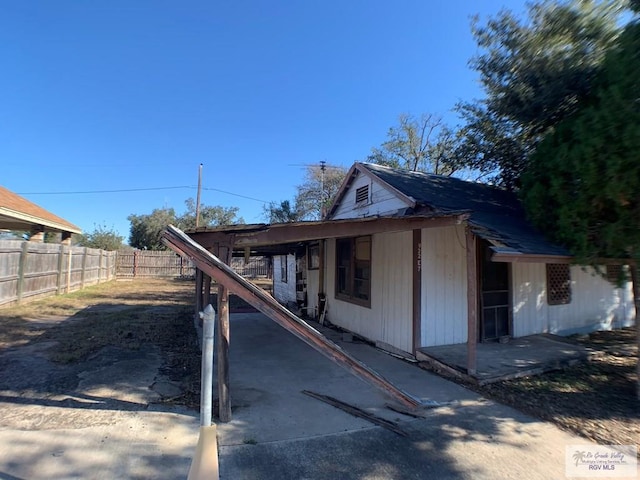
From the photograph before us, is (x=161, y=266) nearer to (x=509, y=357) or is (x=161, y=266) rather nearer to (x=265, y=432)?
(x=509, y=357)

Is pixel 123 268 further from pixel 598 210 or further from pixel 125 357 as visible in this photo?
pixel 598 210

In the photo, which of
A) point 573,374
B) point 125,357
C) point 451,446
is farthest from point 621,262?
point 125,357

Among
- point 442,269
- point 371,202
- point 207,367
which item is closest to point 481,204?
point 442,269

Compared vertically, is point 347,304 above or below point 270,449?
above

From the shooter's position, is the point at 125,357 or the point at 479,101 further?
the point at 479,101

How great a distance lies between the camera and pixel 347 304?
9141 millimetres

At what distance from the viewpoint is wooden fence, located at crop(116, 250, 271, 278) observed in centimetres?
2622

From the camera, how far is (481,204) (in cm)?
812

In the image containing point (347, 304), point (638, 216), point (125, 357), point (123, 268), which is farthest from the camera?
point (123, 268)

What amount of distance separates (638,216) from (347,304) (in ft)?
19.2

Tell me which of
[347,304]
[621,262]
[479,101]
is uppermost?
[479,101]

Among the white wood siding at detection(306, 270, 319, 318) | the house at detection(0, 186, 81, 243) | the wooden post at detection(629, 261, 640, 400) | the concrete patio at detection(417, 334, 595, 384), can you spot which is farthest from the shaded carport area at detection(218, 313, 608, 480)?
the house at detection(0, 186, 81, 243)

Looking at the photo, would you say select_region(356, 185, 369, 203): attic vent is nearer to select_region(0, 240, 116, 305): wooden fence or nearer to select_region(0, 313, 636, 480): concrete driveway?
select_region(0, 313, 636, 480): concrete driveway

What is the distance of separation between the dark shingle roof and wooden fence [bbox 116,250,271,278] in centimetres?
1818
